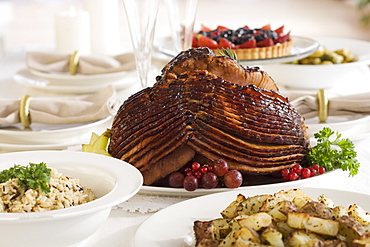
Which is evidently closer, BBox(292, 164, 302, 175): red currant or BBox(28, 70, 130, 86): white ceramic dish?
BBox(292, 164, 302, 175): red currant

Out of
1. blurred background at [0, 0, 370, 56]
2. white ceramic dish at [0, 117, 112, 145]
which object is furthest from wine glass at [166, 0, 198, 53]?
blurred background at [0, 0, 370, 56]

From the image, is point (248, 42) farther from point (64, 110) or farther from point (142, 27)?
point (64, 110)

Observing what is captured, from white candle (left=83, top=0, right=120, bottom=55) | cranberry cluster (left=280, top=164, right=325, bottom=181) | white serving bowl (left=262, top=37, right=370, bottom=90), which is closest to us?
cranberry cluster (left=280, top=164, right=325, bottom=181)

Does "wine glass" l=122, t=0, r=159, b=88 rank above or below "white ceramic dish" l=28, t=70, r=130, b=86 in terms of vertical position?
above

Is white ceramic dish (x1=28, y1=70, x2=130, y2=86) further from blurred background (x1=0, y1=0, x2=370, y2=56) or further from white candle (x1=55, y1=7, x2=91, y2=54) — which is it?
blurred background (x1=0, y1=0, x2=370, y2=56)

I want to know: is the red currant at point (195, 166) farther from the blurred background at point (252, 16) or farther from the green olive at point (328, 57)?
the blurred background at point (252, 16)

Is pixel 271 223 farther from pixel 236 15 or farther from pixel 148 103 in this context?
pixel 236 15
